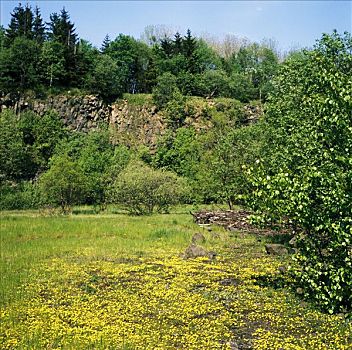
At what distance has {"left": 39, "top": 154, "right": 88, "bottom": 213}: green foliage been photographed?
53531mm

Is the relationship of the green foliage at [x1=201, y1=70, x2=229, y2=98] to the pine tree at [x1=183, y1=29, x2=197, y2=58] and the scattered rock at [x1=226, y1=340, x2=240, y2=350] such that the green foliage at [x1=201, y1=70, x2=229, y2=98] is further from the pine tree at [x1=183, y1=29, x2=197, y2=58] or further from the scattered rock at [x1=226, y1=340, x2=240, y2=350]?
the scattered rock at [x1=226, y1=340, x2=240, y2=350]

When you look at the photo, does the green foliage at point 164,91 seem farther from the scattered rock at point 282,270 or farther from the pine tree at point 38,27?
the scattered rock at point 282,270

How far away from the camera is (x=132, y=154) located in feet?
294

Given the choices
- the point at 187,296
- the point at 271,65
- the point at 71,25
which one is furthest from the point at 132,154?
the point at 187,296

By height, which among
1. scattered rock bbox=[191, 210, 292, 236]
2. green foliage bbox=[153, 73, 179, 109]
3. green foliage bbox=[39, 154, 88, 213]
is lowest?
scattered rock bbox=[191, 210, 292, 236]

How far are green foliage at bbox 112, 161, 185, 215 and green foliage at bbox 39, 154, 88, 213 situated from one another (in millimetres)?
5328

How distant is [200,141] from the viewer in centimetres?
8950

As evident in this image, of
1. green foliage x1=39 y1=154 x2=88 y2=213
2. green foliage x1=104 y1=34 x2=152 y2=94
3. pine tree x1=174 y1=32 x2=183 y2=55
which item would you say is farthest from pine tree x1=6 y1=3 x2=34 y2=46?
green foliage x1=39 y1=154 x2=88 y2=213

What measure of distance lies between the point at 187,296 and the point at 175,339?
4.15 metres

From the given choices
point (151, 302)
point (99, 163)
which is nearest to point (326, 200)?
point (151, 302)

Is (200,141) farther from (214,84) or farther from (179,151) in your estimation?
(214,84)

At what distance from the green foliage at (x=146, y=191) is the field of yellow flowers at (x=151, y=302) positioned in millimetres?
24218

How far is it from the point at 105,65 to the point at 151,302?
9478 centimetres

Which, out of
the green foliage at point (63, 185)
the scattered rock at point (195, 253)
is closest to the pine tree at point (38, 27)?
the green foliage at point (63, 185)
